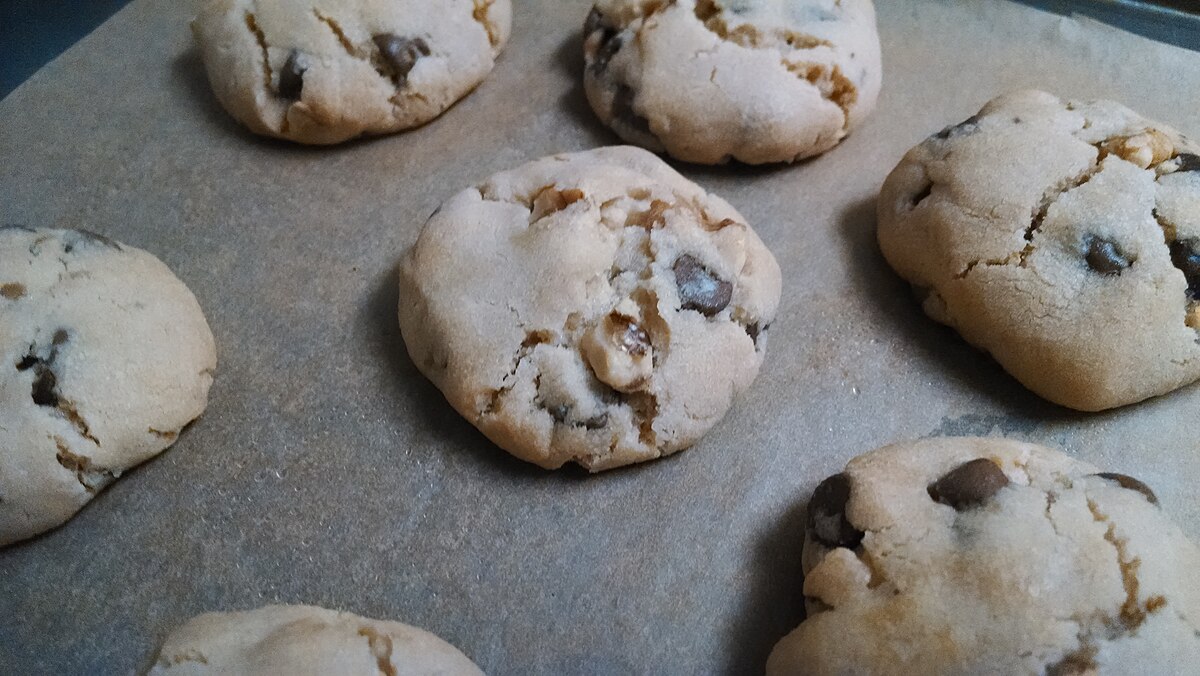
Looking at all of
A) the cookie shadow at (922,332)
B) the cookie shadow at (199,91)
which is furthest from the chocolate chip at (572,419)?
the cookie shadow at (199,91)

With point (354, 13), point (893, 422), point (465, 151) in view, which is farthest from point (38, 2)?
point (893, 422)

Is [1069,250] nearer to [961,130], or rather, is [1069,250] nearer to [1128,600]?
[961,130]

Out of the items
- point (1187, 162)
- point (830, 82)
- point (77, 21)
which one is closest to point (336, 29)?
point (77, 21)

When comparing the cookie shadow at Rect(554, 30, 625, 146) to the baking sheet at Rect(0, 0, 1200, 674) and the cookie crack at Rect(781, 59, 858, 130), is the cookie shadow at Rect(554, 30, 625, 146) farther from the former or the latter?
the cookie crack at Rect(781, 59, 858, 130)

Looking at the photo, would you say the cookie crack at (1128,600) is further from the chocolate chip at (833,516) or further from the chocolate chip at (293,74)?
the chocolate chip at (293,74)

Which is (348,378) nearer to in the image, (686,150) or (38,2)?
(686,150)

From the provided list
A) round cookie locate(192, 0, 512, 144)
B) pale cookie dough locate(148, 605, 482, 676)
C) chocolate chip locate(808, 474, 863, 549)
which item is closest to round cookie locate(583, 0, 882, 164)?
round cookie locate(192, 0, 512, 144)
